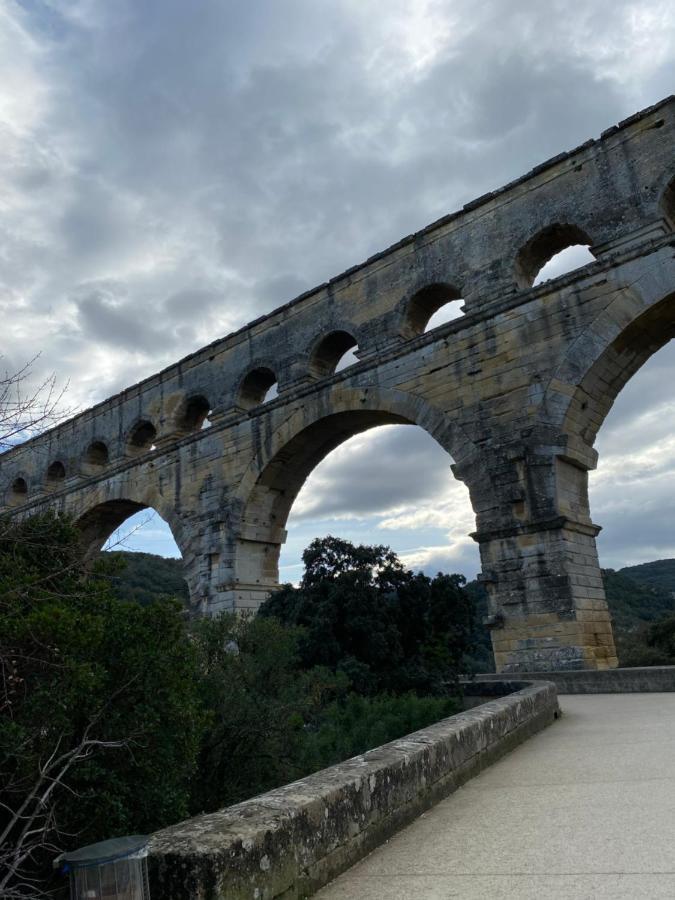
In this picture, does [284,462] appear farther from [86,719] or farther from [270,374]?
[86,719]

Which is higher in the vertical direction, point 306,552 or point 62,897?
point 306,552

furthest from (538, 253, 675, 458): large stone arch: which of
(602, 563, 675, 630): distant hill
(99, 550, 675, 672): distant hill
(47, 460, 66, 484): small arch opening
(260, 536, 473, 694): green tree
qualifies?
(602, 563, 675, 630): distant hill

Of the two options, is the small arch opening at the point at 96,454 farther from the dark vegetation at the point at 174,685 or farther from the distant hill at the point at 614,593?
the dark vegetation at the point at 174,685

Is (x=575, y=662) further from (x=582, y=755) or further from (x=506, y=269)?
(x=506, y=269)

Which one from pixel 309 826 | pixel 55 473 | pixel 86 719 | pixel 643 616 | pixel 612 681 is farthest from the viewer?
pixel 643 616

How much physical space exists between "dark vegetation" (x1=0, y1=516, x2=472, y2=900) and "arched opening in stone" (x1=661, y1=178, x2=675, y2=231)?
21.5 feet

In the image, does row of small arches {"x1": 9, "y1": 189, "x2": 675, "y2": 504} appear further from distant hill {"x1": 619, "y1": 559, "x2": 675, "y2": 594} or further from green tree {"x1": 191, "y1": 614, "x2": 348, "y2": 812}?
distant hill {"x1": 619, "y1": 559, "x2": 675, "y2": 594}

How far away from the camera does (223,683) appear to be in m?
4.63

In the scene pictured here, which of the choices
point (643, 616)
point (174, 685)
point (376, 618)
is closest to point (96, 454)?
point (376, 618)

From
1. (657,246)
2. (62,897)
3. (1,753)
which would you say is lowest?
(62,897)

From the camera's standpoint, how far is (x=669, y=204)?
8383mm

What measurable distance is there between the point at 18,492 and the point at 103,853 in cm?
2014

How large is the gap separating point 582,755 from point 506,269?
731 cm

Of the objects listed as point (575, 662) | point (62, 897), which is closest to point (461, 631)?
point (575, 662)
